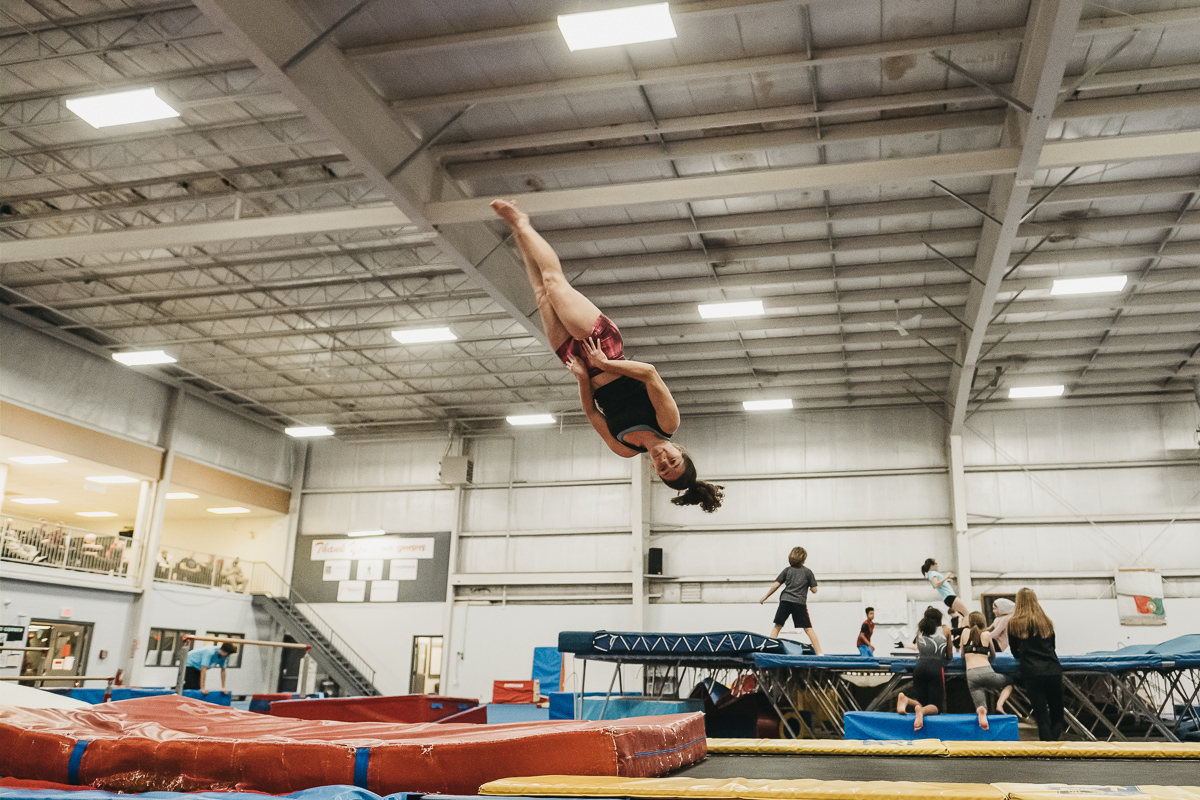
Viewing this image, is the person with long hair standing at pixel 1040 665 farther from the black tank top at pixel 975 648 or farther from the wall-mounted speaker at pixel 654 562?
the wall-mounted speaker at pixel 654 562

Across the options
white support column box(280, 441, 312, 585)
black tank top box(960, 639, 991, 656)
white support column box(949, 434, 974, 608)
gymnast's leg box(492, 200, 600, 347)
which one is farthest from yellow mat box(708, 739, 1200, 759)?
white support column box(280, 441, 312, 585)

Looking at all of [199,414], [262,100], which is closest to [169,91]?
[262,100]

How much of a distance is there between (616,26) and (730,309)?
6.55 meters

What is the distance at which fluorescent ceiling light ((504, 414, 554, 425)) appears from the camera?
1778 cm

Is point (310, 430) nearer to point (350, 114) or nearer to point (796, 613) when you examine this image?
point (350, 114)

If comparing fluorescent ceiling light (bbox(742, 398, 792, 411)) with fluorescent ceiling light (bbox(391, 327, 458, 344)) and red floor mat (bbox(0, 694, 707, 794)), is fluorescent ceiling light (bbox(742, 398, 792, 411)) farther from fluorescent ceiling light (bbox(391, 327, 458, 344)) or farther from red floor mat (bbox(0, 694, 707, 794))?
red floor mat (bbox(0, 694, 707, 794))

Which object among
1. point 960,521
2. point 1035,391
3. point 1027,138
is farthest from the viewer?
point 1035,391

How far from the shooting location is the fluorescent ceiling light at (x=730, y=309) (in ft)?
44.0

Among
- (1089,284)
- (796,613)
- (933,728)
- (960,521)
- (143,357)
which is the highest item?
(1089,284)

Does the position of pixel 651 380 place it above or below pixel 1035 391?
below

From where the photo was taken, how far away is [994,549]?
16125 millimetres

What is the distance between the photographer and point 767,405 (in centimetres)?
1717

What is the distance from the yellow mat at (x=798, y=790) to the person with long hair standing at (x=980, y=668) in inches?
192

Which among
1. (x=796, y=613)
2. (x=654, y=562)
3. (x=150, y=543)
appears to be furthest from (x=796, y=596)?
(x=150, y=543)
